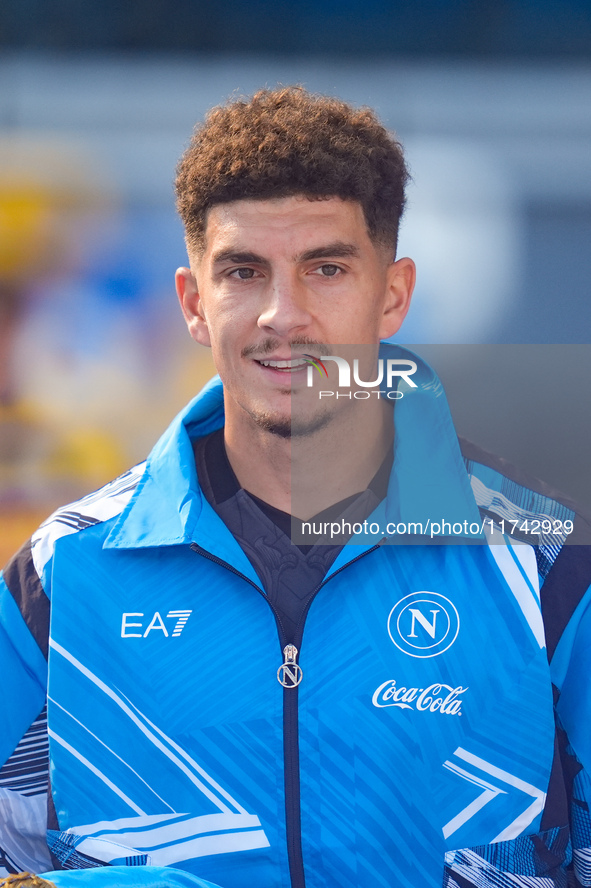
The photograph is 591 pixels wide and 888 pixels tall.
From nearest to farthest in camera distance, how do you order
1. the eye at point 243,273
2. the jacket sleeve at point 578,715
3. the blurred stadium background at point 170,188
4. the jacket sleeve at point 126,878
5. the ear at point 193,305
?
the jacket sleeve at point 126,878, the jacket sleeve at point 578,715, the eye at point 243,273, the ear at point 193,305, the blurred stadium background at point 170,188

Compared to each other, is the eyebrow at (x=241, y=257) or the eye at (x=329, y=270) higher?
the eyebrow at (x=241, y=257)

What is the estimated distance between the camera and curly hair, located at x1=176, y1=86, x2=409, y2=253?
116cm

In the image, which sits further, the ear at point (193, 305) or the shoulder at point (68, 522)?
the ear at point (193, 305)

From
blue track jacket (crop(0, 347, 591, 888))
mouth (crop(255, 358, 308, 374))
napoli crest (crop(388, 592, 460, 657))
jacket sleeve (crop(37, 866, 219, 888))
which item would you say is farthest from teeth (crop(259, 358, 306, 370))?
jacket sleeve (crop(37, 866, 219, 888))

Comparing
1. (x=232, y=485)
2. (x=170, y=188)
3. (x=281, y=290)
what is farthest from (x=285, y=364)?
(x=170, y=188)

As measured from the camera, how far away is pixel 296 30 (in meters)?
2.01

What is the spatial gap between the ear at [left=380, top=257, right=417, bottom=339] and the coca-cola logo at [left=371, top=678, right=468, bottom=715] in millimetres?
542

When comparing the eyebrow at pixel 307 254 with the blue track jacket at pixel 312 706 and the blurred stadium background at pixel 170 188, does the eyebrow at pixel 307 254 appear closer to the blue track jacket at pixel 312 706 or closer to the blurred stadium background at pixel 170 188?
the blue track jacket at pixel 312 706

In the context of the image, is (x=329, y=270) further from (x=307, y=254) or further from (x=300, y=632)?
(x=300, y=632)

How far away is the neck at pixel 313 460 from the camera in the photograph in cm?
126

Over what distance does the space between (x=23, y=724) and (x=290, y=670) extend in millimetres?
414

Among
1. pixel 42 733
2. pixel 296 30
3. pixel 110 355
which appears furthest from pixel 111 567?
pixel 296 30

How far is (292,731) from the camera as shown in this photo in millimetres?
1094

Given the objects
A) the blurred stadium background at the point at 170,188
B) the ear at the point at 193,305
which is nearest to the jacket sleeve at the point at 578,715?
the ear at the point at 193,305
